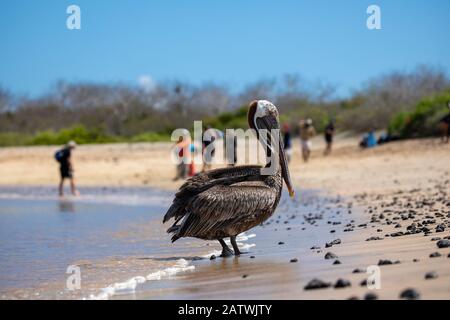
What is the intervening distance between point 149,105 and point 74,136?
25630mm

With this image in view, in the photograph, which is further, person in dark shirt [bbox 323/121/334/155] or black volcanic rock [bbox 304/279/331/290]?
person in dark shirt [bbox 323/121/334/155]

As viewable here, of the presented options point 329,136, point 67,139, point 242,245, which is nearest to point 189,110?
point 67,139

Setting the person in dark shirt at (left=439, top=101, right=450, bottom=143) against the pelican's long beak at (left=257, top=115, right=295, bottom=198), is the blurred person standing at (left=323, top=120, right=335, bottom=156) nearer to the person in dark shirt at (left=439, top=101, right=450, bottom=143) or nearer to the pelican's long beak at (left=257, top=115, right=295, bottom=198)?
the person in dark shirt at (left=439, top=101, right=450, bottom=143)

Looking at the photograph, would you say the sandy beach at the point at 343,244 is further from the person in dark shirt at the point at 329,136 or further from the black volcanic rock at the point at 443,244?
the person in dark shirt at the point at 329,136

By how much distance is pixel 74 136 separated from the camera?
125 feet

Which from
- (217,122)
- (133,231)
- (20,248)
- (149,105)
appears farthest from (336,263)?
(149,105)

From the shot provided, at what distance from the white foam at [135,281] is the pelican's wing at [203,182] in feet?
1.66

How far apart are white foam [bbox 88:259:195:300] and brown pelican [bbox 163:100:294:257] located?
16.3 inches

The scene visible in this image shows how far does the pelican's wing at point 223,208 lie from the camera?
6.86 metres

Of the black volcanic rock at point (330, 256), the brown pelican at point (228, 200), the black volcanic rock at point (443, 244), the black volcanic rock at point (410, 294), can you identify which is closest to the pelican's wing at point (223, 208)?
the brown pelican at point (228, 200)

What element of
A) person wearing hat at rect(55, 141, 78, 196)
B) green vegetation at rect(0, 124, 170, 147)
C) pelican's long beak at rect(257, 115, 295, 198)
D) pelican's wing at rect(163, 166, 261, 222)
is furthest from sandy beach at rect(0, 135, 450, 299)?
green vegetation at rect(0, 124, 170, 147)

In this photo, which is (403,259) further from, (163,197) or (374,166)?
(374,166)

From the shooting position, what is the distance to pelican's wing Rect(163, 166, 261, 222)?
7.07 metres

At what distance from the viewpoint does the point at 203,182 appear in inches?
280
